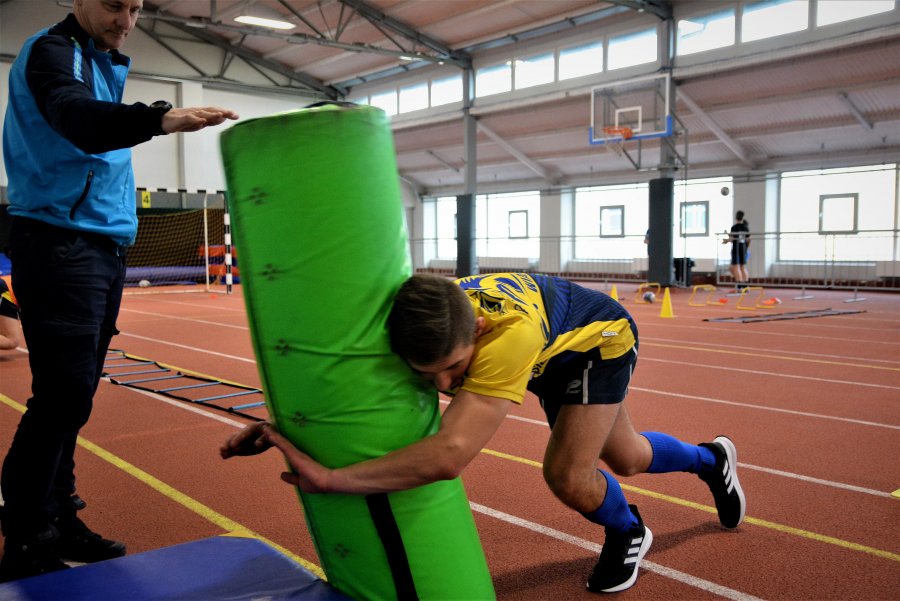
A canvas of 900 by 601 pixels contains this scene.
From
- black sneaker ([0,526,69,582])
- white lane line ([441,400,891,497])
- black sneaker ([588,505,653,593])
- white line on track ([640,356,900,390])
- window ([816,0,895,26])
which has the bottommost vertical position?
white line on track ([640,356,900,390])

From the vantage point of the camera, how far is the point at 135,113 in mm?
2010

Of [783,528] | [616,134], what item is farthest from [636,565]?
[616,134]

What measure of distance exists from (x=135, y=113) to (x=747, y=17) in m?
16.7

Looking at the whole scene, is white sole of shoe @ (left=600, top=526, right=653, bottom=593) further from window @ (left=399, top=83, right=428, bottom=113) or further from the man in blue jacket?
window @ (left=399, top=83, right=428, bottom=113)

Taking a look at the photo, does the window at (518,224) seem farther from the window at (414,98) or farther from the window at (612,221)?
the window at (414,98)

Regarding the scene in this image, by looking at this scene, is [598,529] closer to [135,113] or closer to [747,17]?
[135,113]

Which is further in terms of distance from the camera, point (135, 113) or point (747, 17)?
point (747, 17)

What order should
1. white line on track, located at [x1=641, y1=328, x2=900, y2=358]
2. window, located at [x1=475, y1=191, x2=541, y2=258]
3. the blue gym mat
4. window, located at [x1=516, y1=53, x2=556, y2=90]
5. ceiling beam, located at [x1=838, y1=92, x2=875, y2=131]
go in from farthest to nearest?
window, located at [x1=475, y1=191, x2=541, y2=258]
window, located at [x1=516, y1=53, x2=556, y2=90]
ceiling beam, located at [x1=838, y1=92, x2=875, y2=131]
white line on track, located at [x1=641, y1=328, x2=900, y2=358]
the blue gym mat

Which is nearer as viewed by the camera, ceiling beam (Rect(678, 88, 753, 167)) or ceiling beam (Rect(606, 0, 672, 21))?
A: ceiling beam (Rect(606, 0, 672, 21))

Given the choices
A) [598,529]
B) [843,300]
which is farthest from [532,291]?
[843,300]

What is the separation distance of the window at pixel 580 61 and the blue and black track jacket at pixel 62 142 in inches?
693

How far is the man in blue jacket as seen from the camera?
228 cm

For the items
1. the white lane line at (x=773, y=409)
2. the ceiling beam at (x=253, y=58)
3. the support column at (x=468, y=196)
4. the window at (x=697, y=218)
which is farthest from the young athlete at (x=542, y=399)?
the window at (x=697, y=218)

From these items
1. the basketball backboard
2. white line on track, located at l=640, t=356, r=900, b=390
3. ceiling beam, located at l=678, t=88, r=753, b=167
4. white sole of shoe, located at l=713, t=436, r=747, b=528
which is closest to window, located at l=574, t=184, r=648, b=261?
ceiling beam, located at l=678, t=88, r=753, b=167
